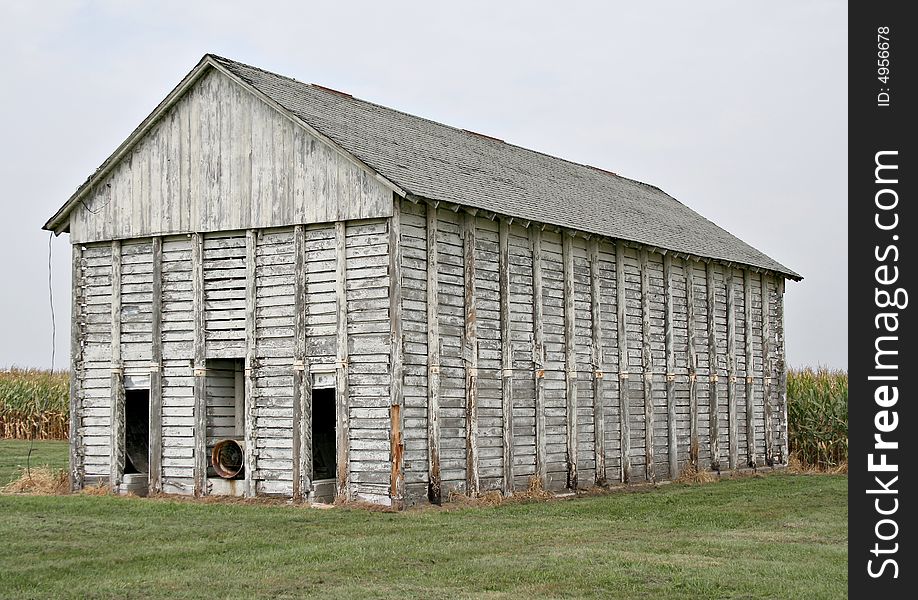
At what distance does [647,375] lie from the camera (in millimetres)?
26641

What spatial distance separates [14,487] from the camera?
78.6 feet

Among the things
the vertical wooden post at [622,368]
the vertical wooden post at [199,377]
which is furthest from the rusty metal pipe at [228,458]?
the vertical wooden post at [622,368]

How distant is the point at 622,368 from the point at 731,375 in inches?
212

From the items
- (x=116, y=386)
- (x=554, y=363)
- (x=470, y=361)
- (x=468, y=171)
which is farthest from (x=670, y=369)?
(x=116, y=386)

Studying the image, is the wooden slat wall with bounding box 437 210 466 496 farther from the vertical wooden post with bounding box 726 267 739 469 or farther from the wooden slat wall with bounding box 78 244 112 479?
the vertical wooden post with bounding box 726 267 739 469

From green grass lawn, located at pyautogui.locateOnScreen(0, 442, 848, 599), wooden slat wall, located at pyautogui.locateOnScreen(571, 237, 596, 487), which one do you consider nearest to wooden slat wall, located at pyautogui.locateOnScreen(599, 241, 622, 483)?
wooden slat wall, located at pyautogui.locateOnScreen(571, 237, 596, 487)

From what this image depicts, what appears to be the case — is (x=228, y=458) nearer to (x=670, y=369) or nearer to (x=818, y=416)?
(x=670, y=369)

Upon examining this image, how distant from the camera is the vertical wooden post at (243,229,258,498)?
21.5 m

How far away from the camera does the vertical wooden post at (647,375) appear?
2644 cm

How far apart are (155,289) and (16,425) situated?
22182mm
